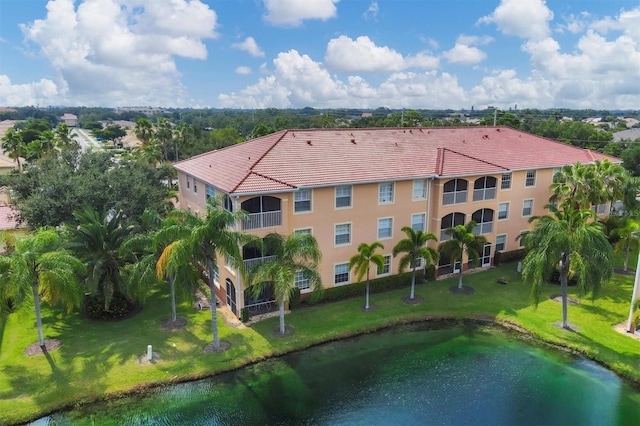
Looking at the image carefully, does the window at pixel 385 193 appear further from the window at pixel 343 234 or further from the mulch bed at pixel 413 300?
the mulch bed at pixel 413 300

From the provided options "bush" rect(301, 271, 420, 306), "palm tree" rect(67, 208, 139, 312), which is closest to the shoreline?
"bush" rect(301, 271, 420, 306)

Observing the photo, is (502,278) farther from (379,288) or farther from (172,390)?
(172,390)

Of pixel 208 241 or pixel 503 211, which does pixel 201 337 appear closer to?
pixel 208 241

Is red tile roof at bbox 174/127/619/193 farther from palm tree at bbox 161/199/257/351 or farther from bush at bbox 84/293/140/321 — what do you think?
bush at bbox 84/293/140/321

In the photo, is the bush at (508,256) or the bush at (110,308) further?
the bush at (508,256)

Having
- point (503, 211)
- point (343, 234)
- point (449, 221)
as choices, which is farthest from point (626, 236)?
point (343, 234)

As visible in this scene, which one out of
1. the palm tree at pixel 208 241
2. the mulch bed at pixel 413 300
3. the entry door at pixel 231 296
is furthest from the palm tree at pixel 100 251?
the mulch bed at pixel 413 300

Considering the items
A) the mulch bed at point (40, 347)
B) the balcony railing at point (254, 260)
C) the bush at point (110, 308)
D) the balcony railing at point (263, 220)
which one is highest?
the balcony railing at point (263, 220)
